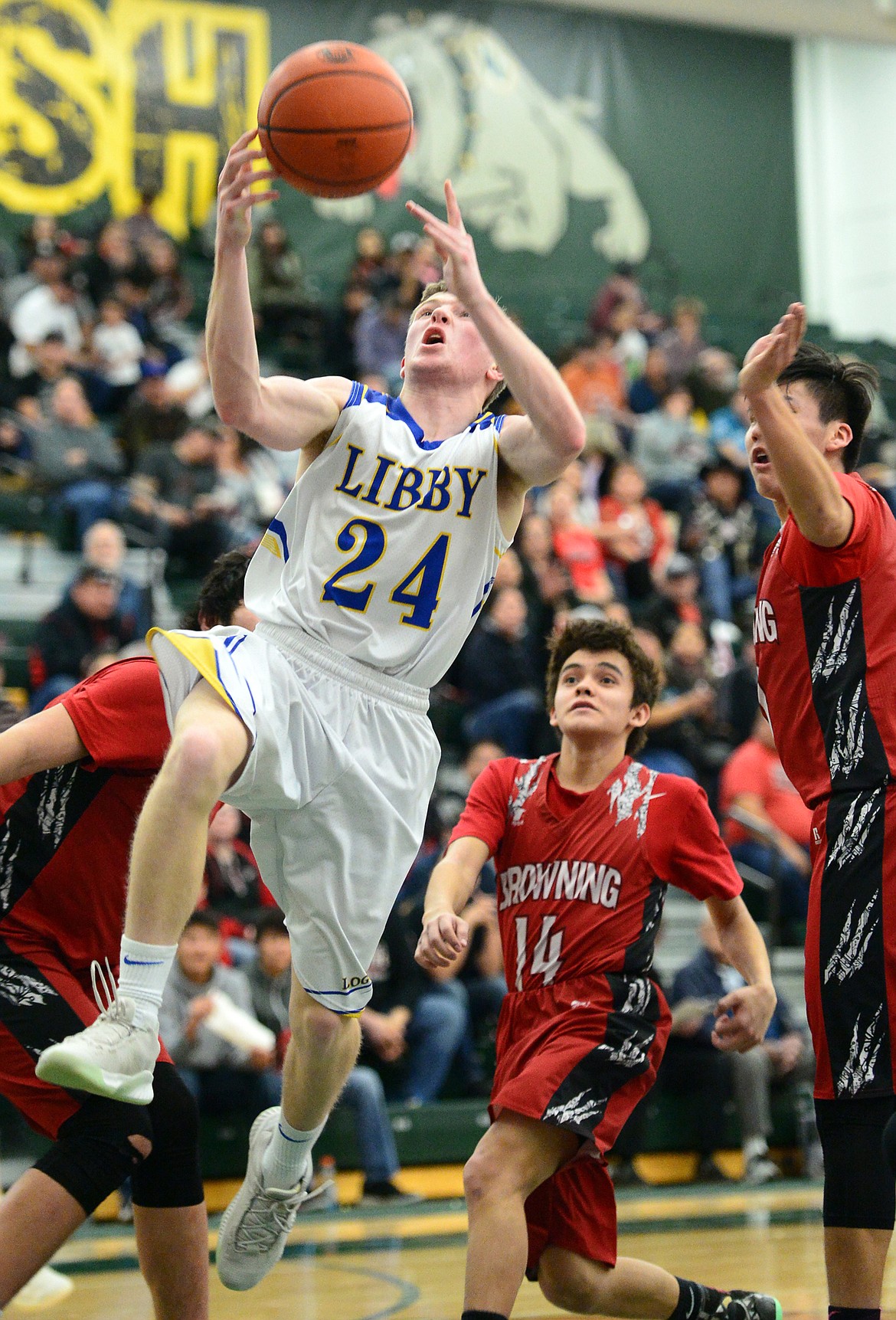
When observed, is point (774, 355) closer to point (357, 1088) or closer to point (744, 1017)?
point (744, 1017)

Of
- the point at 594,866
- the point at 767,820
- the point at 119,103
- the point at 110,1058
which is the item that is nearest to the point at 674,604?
the point at 767,820

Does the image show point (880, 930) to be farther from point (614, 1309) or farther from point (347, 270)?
point (347, 270)

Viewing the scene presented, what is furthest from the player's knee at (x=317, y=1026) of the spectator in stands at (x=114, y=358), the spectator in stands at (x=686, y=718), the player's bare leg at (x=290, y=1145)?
the spectator in stands at (x=114, y=358)

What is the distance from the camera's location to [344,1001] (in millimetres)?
4324

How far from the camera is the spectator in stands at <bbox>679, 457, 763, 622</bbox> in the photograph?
13094 mm

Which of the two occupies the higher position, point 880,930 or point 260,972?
point 880,930

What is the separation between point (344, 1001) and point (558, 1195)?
773mm

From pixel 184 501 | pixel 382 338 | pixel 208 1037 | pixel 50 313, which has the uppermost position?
pixel 50 313

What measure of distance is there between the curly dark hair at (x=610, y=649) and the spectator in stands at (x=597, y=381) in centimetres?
1076

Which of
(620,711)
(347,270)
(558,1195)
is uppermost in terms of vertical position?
(347,270)

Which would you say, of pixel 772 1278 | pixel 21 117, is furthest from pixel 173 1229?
pixel 21 117

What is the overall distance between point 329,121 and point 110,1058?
229 cm

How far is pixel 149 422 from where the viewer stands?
1209 centimetres

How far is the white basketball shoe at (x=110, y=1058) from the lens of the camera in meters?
3.28
